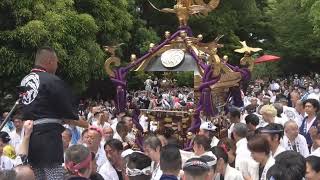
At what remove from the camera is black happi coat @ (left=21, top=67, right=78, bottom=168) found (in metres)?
5.56

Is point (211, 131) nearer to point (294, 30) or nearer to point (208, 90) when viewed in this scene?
point (208, 90)

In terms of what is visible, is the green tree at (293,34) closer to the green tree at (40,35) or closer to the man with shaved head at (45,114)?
the green tree at (40,35)

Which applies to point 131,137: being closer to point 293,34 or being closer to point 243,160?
point 243,160

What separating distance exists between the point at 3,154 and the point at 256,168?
3.36 m

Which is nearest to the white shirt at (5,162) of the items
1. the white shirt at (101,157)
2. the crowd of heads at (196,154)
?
the crowd of heads at (196,154)

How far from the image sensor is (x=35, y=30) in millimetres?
15234

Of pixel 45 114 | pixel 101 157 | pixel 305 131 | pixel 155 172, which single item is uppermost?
pixel 45 114

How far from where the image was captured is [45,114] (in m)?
5.61

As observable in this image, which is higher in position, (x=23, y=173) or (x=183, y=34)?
(x=183, y=34)

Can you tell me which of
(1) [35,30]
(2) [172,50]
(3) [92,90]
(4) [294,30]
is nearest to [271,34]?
(4) [294,30]

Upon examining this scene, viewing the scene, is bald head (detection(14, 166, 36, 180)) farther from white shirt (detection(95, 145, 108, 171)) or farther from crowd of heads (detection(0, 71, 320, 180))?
white shirt (detection(95, 145, 108, 171))

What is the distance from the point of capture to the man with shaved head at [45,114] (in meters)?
5.56

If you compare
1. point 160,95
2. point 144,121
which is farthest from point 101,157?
point 160,95

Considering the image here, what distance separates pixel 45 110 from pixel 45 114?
1.6 inches
